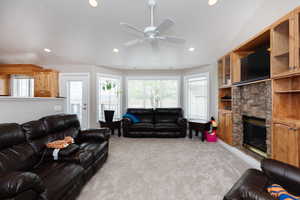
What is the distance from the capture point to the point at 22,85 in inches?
189

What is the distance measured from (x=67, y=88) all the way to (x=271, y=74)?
5733 mm

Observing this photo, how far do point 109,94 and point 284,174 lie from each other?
16.5ft

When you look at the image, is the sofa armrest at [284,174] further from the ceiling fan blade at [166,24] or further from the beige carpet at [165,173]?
the ceiling fan blade at [166,24]

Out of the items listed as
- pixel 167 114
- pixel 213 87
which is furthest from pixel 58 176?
pixel 213 87

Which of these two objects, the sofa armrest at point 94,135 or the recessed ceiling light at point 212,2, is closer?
the recessed ceiling light at point 212,2

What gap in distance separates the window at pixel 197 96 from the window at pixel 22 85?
19.9ft

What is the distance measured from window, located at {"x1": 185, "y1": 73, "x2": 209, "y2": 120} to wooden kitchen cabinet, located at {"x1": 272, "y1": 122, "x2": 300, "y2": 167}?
8.43 feet

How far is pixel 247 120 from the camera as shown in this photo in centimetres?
294

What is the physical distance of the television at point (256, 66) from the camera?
7.77 ft

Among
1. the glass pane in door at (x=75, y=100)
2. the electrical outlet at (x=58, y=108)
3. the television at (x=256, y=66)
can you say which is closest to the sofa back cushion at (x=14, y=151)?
the electrical outlet at (x=58, y=108)

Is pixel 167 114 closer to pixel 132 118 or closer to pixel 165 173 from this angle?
pixel 132 118

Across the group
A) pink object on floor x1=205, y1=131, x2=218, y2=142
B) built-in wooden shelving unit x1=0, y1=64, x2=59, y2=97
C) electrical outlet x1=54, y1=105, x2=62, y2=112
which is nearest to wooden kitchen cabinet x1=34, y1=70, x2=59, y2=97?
built-in wooden shelving unit x1=0, y1=64, x2=59, y2=97

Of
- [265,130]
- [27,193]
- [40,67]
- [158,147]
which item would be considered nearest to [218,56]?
[265,130]

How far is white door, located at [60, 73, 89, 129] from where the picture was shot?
4656 mm
